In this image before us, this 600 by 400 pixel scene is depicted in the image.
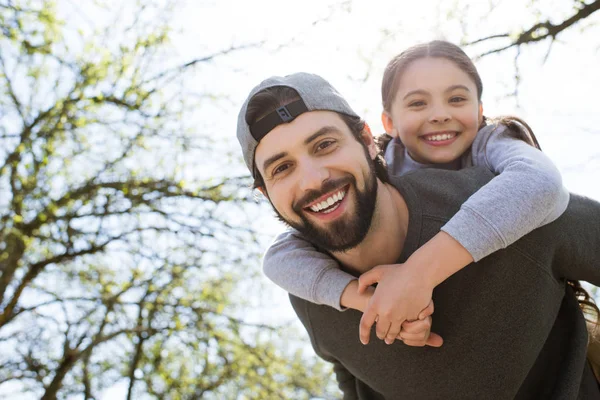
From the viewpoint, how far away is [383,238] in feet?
6.18

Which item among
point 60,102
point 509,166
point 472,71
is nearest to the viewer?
point 509,166

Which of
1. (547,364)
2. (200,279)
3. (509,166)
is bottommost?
(547,364)

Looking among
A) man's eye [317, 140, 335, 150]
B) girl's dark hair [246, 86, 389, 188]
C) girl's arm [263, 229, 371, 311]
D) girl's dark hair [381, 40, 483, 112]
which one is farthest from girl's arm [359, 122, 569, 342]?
girl's dark hair [381, 40, 483, 112]

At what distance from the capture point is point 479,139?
6.68 feet

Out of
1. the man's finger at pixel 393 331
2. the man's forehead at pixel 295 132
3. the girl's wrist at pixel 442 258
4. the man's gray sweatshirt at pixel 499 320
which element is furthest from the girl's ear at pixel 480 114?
the man's finger at pixel 393 331

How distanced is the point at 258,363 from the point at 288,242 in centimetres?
357

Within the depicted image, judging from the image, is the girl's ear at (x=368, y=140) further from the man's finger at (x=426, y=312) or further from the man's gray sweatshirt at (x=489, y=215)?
the man's finger at (x=426, y=312)

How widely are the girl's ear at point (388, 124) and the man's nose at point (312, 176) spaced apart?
0.64 meters

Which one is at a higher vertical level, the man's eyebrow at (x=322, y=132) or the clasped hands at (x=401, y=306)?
the man's eyebrow at (x=322, y=132)

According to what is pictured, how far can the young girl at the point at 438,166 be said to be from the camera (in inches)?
58.0

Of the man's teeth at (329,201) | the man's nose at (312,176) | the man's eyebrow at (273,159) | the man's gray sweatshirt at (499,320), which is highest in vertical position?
the man's eyebrow at (273,159)

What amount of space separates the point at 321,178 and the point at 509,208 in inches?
22.6

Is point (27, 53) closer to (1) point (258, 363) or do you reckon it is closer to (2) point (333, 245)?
(1) point (258, 363)

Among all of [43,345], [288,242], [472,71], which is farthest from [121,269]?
[472,71]
